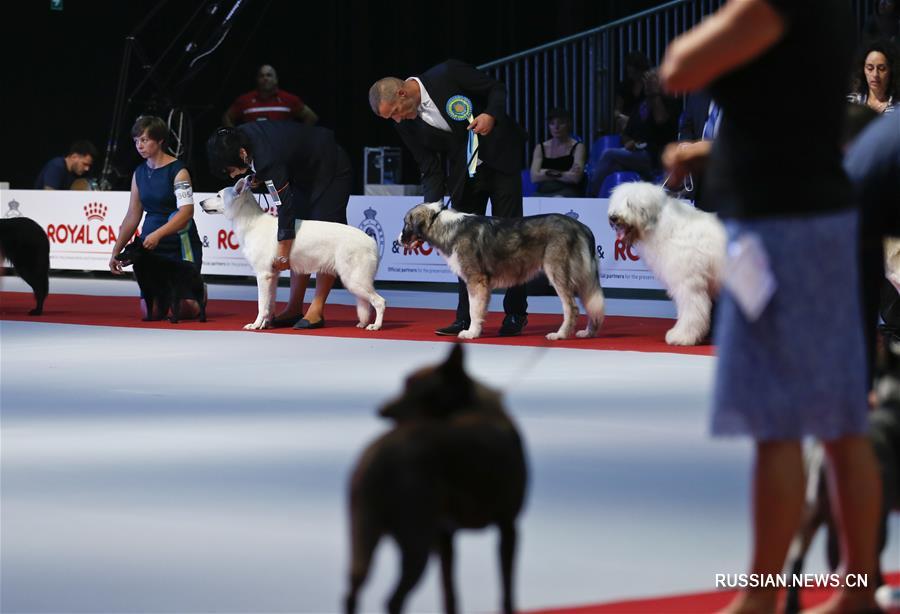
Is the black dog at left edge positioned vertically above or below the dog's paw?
above

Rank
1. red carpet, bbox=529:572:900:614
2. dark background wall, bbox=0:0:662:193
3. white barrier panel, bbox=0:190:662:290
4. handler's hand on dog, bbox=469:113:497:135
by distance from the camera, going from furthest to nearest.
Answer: dark background wall, bbox=0:0:662:193, white barrier panel, bbox=0:190:662:290, handler's hand on dog, bbox=469:113:497:135, red carpet, bbox=529:572:900:614

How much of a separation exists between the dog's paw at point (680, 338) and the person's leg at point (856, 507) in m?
5.50

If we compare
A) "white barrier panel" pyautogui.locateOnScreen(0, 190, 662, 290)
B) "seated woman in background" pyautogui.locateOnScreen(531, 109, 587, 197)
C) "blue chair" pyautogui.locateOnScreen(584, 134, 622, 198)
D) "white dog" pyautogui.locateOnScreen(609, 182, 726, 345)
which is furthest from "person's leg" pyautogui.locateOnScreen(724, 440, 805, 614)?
"blue chair" pyautogui.locateOnScreen(584, 134, 622, 198)

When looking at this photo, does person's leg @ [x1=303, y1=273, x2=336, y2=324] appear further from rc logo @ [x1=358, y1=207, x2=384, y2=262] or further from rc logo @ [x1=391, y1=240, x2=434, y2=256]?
rc logo @ [x1=358, y1=207, x2=384, y2=262]

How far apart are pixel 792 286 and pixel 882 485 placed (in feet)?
1.66

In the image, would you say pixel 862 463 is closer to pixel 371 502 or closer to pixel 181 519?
pixel 371 502

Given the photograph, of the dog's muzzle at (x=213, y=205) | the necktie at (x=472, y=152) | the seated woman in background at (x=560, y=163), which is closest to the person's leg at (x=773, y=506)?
the necktie at (x=472, y=152)

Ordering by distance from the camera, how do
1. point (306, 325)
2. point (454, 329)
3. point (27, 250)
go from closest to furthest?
1. point (454, 329)
2. point (306, 325)
3. point (27, 250)

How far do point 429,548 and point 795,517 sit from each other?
73 cm

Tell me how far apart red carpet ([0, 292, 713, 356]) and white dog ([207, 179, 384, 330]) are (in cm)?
27

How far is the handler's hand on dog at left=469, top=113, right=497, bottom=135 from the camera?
841 centimetres

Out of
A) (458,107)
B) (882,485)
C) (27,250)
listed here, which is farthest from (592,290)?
(882,485)

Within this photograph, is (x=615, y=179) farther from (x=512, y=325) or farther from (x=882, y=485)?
(x=882, y=485)

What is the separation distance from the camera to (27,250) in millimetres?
10109
